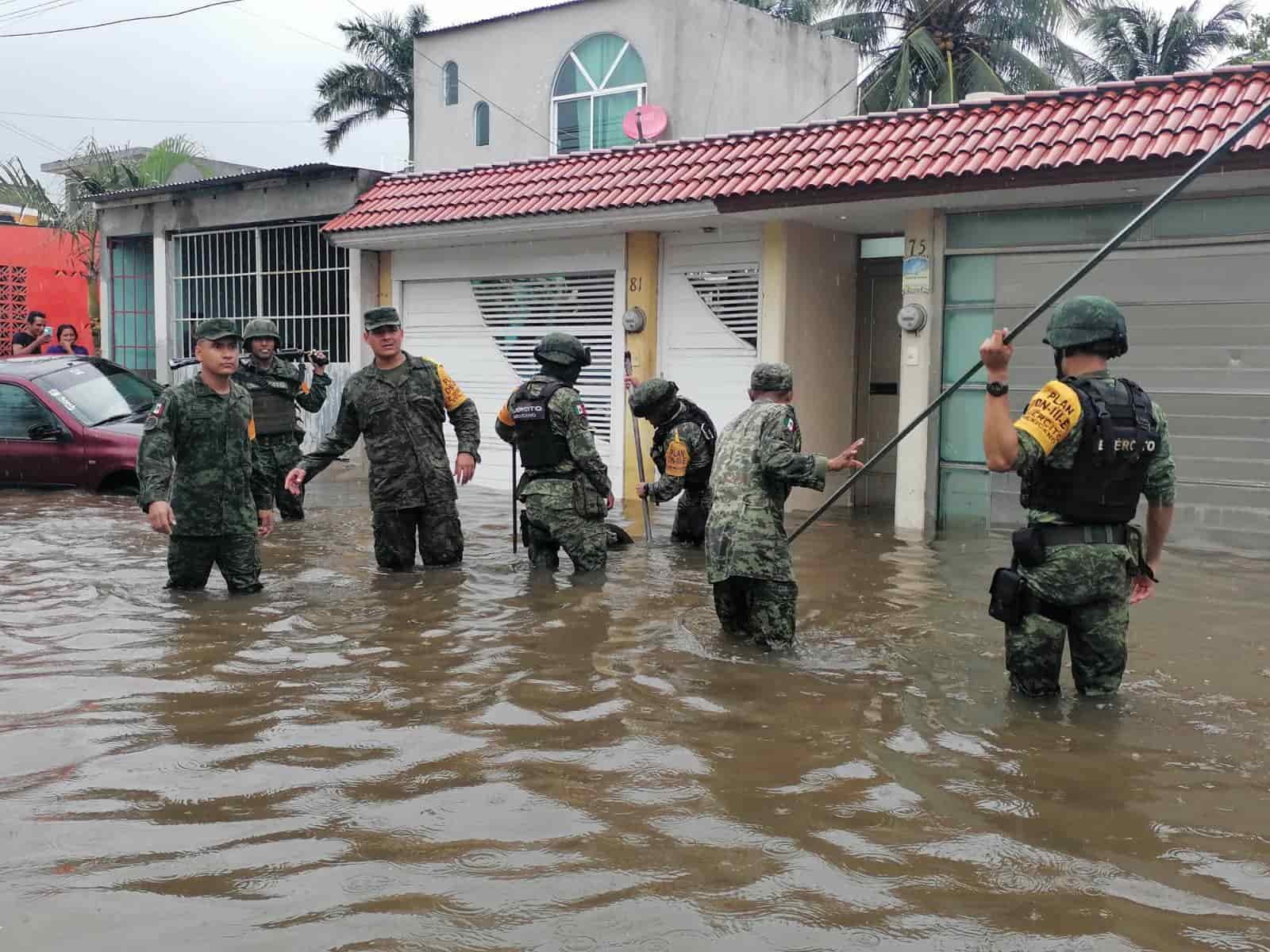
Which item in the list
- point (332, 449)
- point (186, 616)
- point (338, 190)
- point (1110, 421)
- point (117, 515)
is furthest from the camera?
point (338, 190)

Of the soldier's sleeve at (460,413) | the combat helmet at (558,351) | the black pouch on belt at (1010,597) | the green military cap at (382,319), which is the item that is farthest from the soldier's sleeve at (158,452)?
the black pouch on belt at (1010,597)

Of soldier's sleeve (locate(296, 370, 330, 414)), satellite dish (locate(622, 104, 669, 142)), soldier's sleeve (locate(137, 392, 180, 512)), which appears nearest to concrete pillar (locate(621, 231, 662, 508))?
soldier's sleeve (locate(296, 370, 330, 414))

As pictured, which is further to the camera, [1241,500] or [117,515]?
[117,515]

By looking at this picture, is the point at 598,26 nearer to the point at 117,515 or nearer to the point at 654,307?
the point at 654,307

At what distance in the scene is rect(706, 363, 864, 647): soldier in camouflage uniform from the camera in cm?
596

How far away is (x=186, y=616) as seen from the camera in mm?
6766

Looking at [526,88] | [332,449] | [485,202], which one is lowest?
[332,449]

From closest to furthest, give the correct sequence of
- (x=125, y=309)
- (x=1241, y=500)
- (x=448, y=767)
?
(x=448, y=767), (x=1241, y=500), (x=125, y=309)

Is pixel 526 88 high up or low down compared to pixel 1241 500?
up

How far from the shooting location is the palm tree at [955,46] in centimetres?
2978

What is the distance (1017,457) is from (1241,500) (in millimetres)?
6222

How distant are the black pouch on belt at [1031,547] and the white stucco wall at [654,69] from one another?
17978mm

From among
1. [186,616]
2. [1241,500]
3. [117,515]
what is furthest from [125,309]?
[1241,500]

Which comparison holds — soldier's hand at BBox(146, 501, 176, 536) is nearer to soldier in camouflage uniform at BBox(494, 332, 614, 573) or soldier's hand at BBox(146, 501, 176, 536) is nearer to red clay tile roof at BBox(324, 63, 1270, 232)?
soldier in camouflage uniform at BBox(494, 332, 614, 573)
